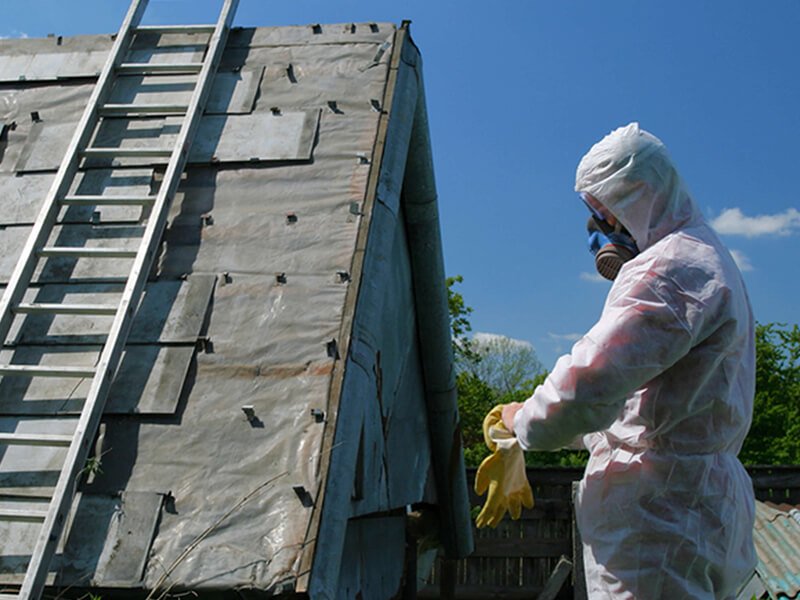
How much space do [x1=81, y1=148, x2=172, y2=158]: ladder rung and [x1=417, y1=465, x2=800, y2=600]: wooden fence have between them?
6128mm

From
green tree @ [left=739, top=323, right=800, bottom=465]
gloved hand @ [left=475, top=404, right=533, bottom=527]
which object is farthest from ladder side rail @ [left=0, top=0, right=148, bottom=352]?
green tree @ [left=739, top=323, right=800, bottom=465]

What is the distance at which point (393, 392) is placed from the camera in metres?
3.95

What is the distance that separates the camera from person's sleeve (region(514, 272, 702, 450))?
1902 mm

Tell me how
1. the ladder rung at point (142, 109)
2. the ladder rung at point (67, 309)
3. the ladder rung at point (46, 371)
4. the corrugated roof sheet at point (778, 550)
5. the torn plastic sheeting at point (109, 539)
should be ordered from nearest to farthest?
the torn plastic sheeting at point (109, 539), the ladder rung at point (46, 371), the ladder rung at point (67, 309), the ladder rung at point (142, 109), the corrugated roof sheet at point (778, 550)

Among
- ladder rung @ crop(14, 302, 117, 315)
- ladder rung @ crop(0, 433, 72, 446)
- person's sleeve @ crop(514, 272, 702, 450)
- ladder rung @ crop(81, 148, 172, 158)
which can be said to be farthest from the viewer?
ladder rung @ crop(81, 148, 172, 158)

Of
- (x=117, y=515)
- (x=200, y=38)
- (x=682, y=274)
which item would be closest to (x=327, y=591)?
(x=117, y=515)

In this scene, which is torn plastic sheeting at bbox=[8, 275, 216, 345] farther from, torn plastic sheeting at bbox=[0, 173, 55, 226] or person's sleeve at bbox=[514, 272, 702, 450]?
person's sleeve at bbox=[514, 272, 702, 450]

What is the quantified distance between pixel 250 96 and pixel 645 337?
2.50 meters

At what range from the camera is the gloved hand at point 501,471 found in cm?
233

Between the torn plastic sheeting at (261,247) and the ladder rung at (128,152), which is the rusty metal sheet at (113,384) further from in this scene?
the ladder rung at (128,152)

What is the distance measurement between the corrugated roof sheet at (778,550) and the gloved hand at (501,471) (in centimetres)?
403

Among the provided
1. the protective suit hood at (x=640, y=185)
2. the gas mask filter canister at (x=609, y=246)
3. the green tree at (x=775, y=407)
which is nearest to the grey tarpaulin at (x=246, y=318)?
the gas mask filter canister at (x=609, y=246)

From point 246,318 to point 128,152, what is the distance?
1.08m

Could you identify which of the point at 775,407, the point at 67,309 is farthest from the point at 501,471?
the point at 775,407
